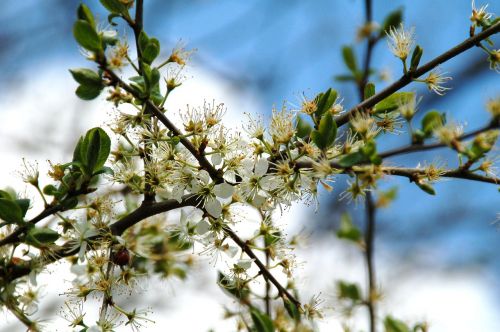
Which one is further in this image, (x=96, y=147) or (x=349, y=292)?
(x=349, y=292)

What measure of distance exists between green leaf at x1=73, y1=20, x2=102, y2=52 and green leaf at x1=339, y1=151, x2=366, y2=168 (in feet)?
1.94

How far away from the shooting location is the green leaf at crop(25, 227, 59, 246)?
156 centimetres

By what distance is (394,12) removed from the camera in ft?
8.93

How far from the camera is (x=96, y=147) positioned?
5.12 feet

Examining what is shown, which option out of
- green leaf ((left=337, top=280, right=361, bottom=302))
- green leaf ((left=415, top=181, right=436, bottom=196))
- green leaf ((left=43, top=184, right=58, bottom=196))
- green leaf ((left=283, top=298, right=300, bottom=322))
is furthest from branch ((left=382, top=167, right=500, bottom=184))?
green leaf ((left=337, top=280, right=361, bottom=302))

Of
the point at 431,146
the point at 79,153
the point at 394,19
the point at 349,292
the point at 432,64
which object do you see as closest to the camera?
the point at 431,146

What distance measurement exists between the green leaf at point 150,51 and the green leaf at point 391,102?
58 cm

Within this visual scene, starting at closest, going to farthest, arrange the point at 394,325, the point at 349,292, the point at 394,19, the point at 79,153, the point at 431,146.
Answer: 1. the point at 431,146
2. the point at 79,153
3. the point at 394,325
4. the point at 349,292
5. the point at 394,19

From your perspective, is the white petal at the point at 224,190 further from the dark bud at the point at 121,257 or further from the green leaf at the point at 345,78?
the green leaf at the point at 345,78

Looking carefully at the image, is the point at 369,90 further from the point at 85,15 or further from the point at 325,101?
the point at 85,15

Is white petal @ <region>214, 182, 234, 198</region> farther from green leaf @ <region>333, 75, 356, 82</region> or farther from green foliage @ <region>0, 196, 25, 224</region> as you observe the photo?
green leaf @ <region>333, 75, 356, 82</region>

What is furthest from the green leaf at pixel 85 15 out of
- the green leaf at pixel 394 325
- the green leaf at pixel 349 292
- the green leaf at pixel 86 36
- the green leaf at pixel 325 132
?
the green leaf at pixel 349 292

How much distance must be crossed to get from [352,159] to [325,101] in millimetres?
313

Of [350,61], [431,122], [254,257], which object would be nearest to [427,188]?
[431,122]
